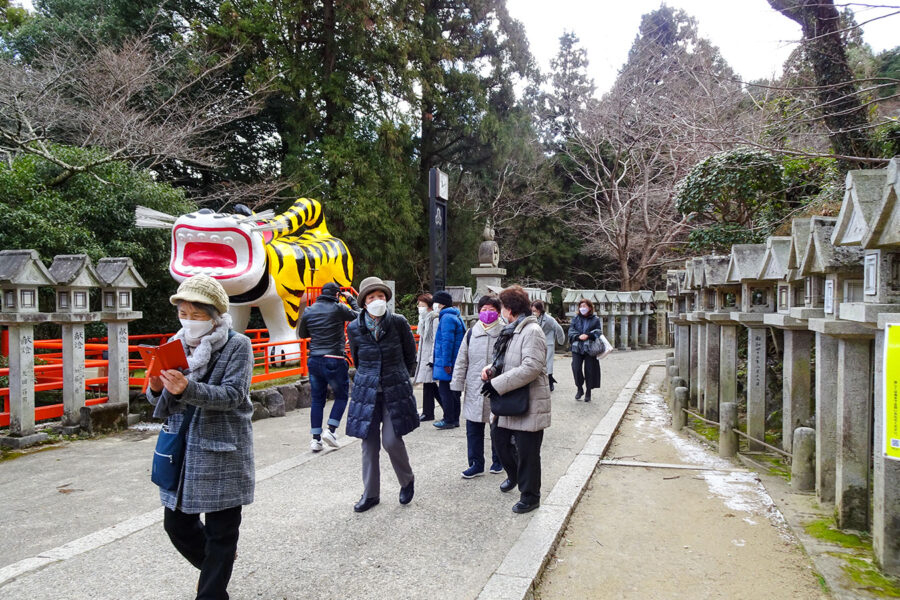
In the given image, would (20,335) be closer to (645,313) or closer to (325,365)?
(325,365)

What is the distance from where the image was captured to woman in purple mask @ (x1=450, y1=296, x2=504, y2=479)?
17.4 feet

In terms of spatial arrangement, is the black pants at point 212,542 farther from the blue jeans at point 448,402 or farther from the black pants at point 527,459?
the blue jeans at point 448,402

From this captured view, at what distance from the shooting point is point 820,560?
3.58 m

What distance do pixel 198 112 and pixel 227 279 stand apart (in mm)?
5972

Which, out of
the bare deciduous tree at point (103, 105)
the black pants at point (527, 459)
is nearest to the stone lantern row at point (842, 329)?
the black pants at point (527, 459)

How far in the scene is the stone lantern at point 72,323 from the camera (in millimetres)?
6977

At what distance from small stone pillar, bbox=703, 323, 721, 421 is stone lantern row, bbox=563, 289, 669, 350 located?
10809mm

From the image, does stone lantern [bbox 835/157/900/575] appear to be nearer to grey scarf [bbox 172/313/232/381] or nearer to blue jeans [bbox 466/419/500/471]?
blue jeans [bbox 466/419/500/471]

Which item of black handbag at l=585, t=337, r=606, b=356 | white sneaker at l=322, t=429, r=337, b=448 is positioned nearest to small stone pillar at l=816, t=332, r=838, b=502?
white sneaker at l=322, t=429, r=337, b=448

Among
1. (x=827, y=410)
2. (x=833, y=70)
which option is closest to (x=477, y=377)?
(x=827, y=410)

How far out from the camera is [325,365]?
6.39m

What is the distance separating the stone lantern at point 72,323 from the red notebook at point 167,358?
5.32 metres

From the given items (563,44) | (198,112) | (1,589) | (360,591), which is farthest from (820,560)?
(563,44)

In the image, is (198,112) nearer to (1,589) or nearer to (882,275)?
(1,589)
